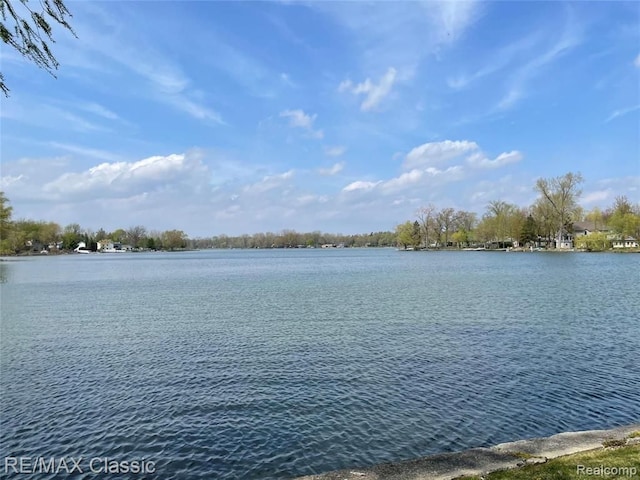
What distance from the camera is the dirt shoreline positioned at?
24.4ft

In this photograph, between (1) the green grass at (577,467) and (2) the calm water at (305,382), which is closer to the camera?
(1) the green grass at (577,467)

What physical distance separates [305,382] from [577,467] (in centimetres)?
890

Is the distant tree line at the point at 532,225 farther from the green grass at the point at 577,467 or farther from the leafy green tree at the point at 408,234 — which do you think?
the green grass at the point at 577,467

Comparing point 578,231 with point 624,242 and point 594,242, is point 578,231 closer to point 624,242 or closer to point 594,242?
point 624,242

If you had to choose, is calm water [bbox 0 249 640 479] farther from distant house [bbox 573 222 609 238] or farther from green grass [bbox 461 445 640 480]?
distant house [bbox 573 222 609 238]

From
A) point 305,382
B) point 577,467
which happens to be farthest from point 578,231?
point 577,467

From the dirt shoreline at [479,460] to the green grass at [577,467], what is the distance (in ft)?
1.25

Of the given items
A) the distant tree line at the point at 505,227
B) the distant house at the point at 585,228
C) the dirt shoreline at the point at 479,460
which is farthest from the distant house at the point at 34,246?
the distant house at the point at 585,228

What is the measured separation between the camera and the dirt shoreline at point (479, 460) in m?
7.45

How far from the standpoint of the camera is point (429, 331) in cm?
2195

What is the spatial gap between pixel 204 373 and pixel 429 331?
37.9 feet

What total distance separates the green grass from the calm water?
2.74 metres

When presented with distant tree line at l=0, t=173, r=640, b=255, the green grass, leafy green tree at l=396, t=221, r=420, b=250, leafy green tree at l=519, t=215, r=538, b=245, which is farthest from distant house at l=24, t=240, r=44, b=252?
the green grass

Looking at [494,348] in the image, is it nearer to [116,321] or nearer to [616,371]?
[616,371]
